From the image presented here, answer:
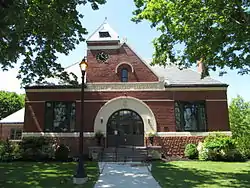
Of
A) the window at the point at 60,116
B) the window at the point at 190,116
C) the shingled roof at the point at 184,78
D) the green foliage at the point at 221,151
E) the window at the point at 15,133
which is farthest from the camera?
the window at the point at 15,133

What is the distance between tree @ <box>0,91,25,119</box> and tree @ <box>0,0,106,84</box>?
42445 mm

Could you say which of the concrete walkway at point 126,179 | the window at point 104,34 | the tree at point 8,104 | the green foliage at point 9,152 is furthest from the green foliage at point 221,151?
the tree at point 8,104

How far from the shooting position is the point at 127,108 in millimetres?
20656

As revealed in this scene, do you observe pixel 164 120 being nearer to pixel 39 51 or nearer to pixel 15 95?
pixel 39 51

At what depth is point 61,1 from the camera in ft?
31.9

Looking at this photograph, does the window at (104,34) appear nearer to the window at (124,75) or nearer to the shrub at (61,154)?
the window at (124,75)

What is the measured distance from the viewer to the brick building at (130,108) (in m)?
20.1

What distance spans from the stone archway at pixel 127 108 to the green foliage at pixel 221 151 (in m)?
4.39

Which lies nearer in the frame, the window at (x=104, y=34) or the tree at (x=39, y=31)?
the tree at (x=39, y=31)

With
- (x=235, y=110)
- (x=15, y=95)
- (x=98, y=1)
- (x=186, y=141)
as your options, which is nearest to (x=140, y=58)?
(x=186, y=141)

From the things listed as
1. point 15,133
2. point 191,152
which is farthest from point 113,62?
point 15,133

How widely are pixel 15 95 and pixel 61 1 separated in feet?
176

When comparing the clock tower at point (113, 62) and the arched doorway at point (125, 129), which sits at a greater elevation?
the clock tower at point (113, 62)

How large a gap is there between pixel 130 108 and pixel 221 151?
7.68 metres
